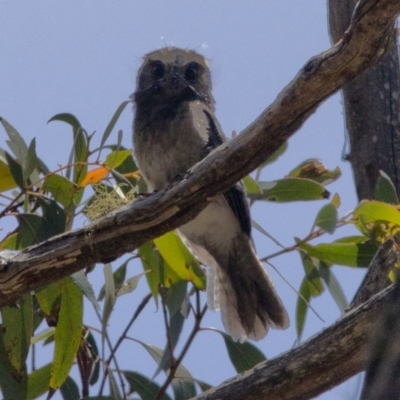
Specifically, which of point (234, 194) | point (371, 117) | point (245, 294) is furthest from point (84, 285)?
point (371, 117)

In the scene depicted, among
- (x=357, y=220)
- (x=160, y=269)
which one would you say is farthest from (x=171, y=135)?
(x=357, y=220)

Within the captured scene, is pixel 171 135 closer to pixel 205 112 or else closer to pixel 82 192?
pixel 205 112

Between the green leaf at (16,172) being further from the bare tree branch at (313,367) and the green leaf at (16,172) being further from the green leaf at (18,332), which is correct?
the bare tree branch at (313,367)

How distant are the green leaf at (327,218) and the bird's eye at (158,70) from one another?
4.58ft

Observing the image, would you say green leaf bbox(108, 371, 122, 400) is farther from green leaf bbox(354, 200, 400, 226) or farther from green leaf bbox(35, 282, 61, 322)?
green leaf bbox(354, 200, 400, 226)

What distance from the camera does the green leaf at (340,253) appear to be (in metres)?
2.74

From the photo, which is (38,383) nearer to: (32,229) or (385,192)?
(32,229)

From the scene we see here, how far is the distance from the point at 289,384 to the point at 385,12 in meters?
0.89

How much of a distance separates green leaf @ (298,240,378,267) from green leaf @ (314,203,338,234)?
0.12 meters

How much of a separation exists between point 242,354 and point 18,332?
0.78 m

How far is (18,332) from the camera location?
2.52m

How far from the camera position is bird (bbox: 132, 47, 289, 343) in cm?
324

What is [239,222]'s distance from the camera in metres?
3.40

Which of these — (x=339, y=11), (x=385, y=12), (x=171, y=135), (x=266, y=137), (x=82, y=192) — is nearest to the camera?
(x=385, y=12)
